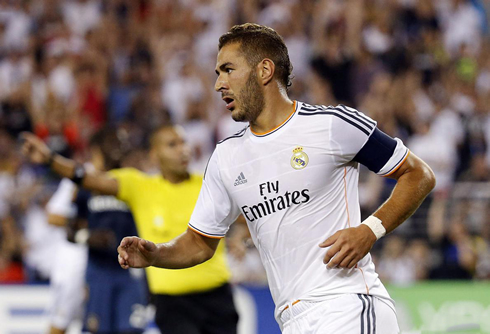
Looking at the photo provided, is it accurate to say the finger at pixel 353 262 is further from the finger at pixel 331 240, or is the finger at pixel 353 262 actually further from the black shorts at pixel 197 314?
the black shorts at pixel 197 314

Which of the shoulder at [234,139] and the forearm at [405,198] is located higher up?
the shoulder at [234,139]

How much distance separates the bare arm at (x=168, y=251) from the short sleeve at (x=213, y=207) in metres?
0.06

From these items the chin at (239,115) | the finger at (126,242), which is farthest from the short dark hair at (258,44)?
the finger at (126,242)

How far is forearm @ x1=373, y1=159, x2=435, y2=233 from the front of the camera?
3.95 metres

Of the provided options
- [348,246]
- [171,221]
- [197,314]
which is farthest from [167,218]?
[348,246]

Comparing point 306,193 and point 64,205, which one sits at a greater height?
point 64,205

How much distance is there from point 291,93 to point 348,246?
9621 mm

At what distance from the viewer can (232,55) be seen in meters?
4.16

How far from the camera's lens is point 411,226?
11789 millimetres

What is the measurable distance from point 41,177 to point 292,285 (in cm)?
845

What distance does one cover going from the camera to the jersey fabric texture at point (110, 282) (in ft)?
26.3

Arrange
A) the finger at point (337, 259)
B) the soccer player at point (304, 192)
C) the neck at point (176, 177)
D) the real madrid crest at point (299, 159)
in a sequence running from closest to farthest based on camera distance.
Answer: the finger at point (337, 259) < the soccer player at point (304, 192) < the real madrid crest at point (299, 159) < the neck at point (176, 177)

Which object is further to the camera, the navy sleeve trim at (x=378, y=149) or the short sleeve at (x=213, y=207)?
the short sleeve at (x=213, y=207)

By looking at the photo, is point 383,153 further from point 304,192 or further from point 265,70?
point 265,70
